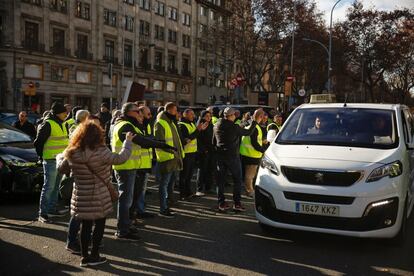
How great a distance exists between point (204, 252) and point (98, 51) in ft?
148

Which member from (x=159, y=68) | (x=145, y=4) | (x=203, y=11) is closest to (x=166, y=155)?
(x=145, y=4)

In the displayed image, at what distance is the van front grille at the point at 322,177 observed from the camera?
5.47 metres

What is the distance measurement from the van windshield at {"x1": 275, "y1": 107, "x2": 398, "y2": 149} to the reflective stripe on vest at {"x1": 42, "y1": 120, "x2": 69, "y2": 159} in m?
3.29

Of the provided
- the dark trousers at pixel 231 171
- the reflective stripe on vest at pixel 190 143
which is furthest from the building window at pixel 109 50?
the dark trousers at pixel 231 171

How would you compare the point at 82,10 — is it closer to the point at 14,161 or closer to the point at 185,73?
the point at 185,73

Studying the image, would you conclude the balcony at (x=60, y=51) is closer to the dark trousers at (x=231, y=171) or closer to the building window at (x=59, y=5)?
the building window at (x=59, y=5)

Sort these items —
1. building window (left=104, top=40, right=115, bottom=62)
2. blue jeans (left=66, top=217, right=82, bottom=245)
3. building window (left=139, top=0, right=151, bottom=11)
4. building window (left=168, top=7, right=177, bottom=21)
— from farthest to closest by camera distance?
building window (left=168, top=7, right=177, bottom=21) → building window (left=139, top=0, right=151, bottom=11) → building window (left=104, top=40, right=115, bottom=62) → blue jeans (left=66, top=217, right=82, bottom=245)

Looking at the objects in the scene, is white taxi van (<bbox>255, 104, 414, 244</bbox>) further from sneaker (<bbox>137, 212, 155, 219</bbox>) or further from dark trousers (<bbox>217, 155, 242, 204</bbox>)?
sneaker (<bbox>137, 212, 155, 219</bbox>)

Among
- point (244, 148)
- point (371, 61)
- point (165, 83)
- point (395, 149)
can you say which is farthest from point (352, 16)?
point (395, 149)

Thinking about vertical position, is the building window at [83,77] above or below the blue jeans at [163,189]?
above

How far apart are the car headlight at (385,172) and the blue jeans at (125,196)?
115 inches

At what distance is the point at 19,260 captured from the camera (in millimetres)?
5215

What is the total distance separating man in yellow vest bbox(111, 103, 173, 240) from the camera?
19.7ft

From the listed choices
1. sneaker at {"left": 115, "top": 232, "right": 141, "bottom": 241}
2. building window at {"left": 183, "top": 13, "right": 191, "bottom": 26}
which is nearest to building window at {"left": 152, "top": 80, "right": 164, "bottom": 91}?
building window at {"left": 183, "top": 13, "right": 191, "bottom": 26}
